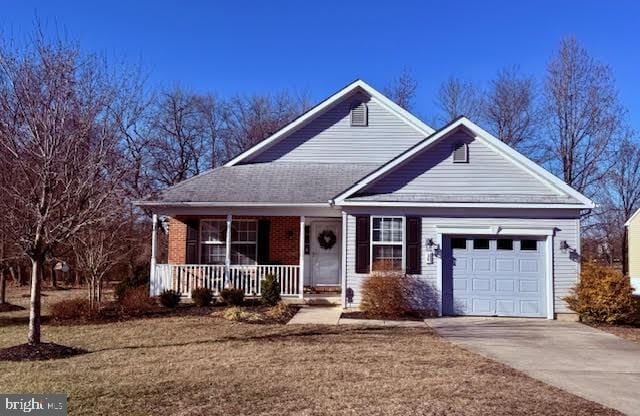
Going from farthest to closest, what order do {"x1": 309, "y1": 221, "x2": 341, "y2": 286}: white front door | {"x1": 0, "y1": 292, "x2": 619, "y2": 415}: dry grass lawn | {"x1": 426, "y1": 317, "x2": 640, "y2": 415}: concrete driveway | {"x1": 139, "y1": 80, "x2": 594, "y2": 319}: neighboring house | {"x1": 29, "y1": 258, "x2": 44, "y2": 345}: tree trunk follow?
{"x1": 309, "y1": 221, "x2": 341, "y2": 286}: white front door, {"x1": 139, "y1": 80, "x2": 594, "y2": 319}: neighboring house, {"x1": 29, "y1": 258, "x2": 44, "y2": 345}: tree trunk, {"x1": 426, "y1": 317, "x2": 640, "y2": 415}: concrete driveway, {"x1": 0, "y1": 292, "x2": 619, "y2": 415}: dry grass lawn

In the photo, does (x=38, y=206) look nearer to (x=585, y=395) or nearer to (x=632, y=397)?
(x=585, y=395)

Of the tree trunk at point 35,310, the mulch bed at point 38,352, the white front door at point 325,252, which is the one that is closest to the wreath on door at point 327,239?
the white front door at point 325,252

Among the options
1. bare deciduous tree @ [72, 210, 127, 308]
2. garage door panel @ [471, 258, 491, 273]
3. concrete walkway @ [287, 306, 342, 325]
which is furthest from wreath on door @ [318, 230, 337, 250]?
bare deciduous tree @ [72, 210, 127, 308]

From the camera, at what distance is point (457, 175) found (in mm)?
14336

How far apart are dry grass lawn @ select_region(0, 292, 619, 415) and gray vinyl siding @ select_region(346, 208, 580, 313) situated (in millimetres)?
3449

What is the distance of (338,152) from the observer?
1867 centimetres

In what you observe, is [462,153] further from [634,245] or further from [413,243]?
[634,245]

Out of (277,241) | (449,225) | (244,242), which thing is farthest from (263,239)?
(449,225)

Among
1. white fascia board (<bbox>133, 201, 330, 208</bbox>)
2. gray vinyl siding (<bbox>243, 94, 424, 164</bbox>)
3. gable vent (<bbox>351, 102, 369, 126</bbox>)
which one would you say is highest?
gable vent (<bbox>351, 102, 369, 126</bbox>)

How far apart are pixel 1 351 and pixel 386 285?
324 inches

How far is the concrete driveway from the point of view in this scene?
6.96 meters

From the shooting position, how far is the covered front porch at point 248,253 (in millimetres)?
15680

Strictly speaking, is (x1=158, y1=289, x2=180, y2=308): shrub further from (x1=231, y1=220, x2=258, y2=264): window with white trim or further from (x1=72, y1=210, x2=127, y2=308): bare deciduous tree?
(x1=231, y1=220, x2=258, y2=264): window with white trim

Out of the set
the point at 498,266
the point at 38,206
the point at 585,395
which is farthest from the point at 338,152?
the point at 585,395
